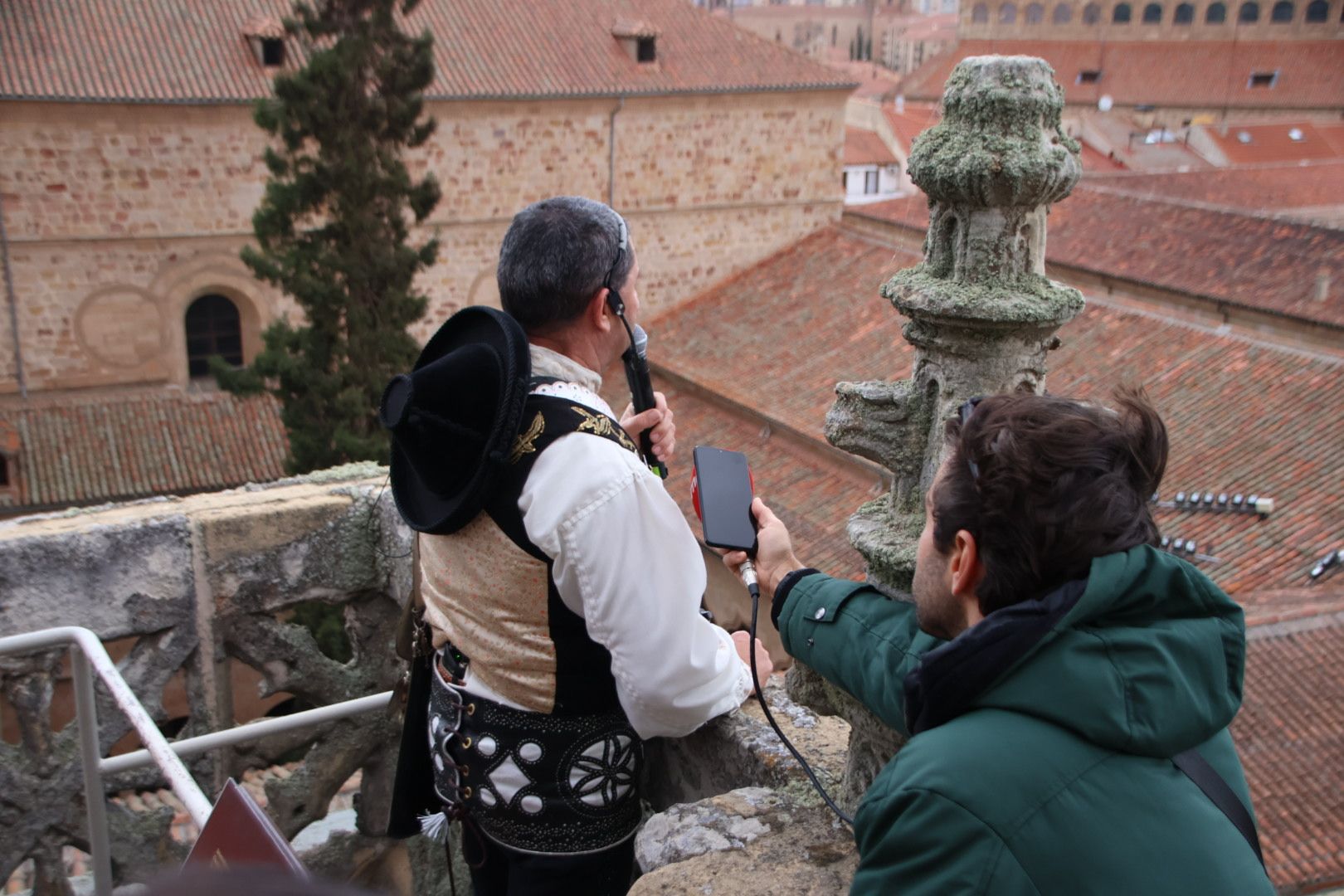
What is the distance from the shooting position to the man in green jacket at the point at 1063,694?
1.24 m

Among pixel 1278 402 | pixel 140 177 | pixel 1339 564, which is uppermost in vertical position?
pixel 140 177

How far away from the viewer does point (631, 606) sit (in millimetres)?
1875

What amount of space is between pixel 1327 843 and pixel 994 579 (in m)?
9.01

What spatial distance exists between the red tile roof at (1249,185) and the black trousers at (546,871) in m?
22.5

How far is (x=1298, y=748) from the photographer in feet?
31.1

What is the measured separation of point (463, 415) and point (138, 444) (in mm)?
15430

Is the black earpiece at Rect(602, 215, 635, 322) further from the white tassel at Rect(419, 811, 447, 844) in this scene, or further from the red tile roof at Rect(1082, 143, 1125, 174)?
the red tile roof at Rect(1082, 143, 1125, 174)

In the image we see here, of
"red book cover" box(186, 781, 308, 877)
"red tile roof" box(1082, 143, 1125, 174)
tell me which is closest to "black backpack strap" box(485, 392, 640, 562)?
"red book cover" box(186, 781, 308, 877)

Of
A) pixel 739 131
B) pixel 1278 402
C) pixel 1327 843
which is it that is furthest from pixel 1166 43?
pixel 1327 843

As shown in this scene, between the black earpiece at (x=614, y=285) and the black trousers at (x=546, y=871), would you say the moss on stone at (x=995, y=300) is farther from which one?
the black trousers at (x=546, y=871)

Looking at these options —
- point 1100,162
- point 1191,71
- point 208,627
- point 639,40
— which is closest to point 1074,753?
point 208,627

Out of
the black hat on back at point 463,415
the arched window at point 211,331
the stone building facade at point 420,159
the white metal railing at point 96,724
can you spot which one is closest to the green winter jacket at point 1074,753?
the black hat on back at point 463,415

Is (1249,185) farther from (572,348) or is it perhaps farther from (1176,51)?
(572,348)

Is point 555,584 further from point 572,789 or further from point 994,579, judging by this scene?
point 994,579
